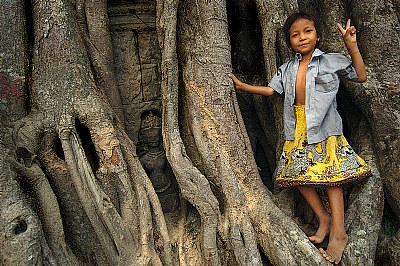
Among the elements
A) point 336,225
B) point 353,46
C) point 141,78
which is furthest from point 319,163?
point 141,78

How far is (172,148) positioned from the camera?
2.43 metres

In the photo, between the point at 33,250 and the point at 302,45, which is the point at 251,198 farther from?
the point at 33,250

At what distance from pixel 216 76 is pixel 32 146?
3.81 ft

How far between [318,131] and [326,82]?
0.27m

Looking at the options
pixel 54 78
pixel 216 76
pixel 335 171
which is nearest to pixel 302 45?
pixel 216 76

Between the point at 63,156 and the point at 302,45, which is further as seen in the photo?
the point at 63,156

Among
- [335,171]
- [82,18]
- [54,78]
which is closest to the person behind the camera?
[335,171]

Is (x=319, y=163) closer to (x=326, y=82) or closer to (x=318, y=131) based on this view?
(x=318, y=131)

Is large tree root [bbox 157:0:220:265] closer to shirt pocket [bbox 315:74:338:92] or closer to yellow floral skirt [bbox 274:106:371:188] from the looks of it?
yellow floral skirt [bbox 274:106:371:188]

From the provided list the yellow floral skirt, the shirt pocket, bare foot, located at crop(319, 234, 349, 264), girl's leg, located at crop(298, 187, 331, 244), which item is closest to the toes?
bare foot, located at crop(319, 234, 349, 264)

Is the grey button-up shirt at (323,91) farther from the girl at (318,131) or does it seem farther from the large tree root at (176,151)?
the large tree root at (176,151)

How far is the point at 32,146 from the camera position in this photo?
7.83 feet

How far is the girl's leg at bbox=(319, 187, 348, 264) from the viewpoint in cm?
226

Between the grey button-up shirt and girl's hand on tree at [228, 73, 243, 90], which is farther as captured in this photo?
girl's hand on tree at [228, 73, 243, 90]
